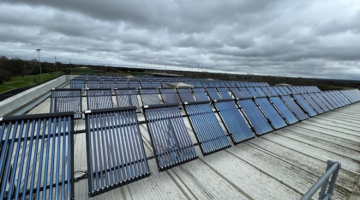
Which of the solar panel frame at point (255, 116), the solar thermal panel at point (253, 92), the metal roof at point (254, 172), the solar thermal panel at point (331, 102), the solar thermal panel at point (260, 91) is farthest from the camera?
the solar thermal panel at point (260, 91)

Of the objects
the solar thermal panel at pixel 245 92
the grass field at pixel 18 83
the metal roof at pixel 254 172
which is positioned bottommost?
the grass field at pixel 18 83

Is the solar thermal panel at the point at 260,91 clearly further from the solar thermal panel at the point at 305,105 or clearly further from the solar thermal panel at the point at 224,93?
the solar thermal panel at the point at 305,105

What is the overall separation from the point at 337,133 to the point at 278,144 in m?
3.58

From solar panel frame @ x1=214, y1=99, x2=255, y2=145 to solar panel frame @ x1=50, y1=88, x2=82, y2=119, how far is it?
5.48 meters

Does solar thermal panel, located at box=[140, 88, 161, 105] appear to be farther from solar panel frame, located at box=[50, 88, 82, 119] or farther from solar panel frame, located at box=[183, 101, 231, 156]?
solar panel frame, located at box=[183, 101, 231, 156]

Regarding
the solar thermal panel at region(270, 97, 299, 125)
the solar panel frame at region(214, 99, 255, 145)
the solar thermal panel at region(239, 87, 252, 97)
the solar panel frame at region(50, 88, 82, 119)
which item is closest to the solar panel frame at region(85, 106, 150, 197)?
the solar panel frame at region(214, 99, 255, 145)

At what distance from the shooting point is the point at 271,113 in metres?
6.96

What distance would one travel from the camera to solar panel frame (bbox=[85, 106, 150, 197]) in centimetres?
288

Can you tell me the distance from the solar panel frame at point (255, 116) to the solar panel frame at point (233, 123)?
42cm

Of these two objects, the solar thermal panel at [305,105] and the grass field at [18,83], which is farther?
the grass field at [18,83]

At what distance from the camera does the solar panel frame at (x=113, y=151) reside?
288 centimetres

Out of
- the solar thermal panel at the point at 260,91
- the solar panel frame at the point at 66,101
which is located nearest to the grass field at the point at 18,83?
the solar panel frame at the point at 66,101

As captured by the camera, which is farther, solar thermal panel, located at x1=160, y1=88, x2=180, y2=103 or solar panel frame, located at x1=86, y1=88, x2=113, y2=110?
solar thermal panel, located at x1=160, y1=88, x2=180, y2=103

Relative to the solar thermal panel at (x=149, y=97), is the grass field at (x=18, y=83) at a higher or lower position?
lower
